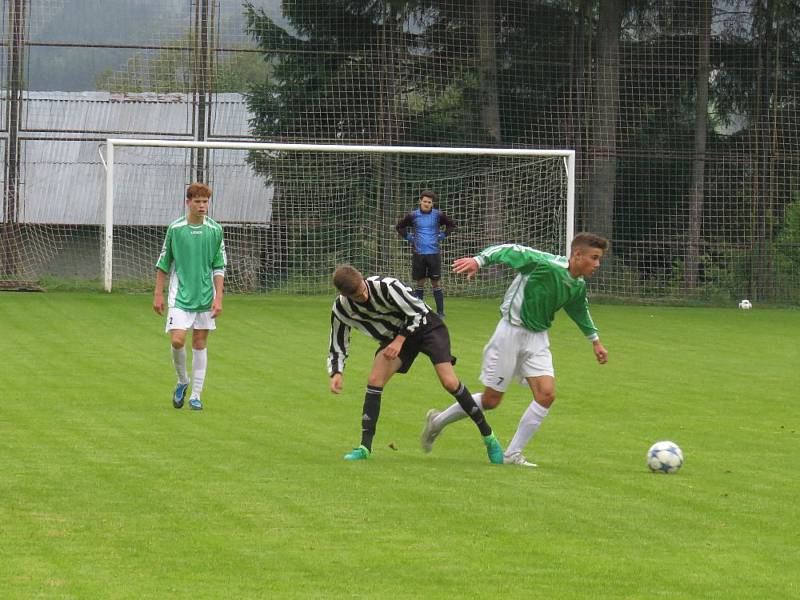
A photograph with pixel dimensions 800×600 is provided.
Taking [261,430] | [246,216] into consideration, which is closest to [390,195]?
[246,216]

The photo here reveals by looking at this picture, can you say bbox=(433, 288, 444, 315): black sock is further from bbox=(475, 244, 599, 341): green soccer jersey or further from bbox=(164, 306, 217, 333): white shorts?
bbox=(475, 244, 599, 341): green soccer jersey

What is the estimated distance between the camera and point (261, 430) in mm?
11039

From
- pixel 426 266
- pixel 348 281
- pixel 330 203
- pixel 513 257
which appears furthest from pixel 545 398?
pixel 330 203

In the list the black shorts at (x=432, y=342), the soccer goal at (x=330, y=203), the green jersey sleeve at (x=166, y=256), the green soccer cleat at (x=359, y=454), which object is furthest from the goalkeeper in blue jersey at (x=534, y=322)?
the soccer goal at (x=330, y=203)

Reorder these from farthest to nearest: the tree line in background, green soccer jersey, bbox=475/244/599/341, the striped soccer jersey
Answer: the tree line in background
green soccer jersey, bbox=475/244/599/341
the striped soccer jersey

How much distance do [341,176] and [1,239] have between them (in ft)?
21.2

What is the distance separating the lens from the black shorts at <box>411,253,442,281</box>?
22.1 metres

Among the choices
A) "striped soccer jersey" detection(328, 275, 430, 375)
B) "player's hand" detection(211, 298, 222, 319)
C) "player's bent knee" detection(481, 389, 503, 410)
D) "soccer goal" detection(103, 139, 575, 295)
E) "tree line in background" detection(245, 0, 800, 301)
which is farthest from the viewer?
"tree line in background" detection(245, 0, 800, 301)

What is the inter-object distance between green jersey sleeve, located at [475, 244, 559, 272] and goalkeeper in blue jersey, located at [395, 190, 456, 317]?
12.3 meters

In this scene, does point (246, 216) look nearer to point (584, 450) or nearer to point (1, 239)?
point (1, 239)

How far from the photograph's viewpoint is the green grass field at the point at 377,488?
6219 millimetres

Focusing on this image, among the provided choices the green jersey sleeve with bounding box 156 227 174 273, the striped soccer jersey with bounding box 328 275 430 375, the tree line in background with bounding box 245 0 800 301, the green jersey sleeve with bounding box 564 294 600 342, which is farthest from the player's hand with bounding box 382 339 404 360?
the tree line in background with bounding box 245 0 800 301

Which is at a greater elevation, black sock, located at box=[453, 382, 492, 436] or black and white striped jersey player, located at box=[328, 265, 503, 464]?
black and white striped jersey player, located at box=[328, 265, 503, 464]

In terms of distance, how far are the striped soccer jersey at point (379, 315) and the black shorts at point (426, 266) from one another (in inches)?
486
